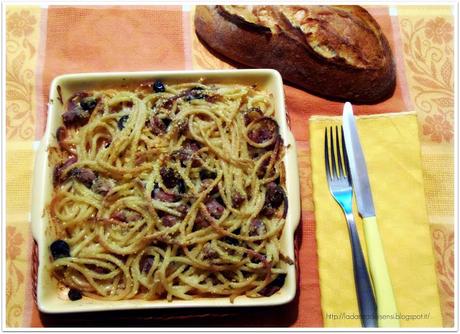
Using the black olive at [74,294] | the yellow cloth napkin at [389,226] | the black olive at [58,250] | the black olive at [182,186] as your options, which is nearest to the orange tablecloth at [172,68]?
the yellow cloth napkin at [389,226]

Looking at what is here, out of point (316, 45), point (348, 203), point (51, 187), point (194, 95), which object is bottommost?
point (348, 203)

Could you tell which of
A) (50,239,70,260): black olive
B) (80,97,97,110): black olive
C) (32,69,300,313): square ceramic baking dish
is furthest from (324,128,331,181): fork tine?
(50,239,70,260): black olive

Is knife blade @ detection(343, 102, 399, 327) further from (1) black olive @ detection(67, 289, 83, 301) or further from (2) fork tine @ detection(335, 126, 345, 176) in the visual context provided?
(1) black olive @ detection(67, 289, 83, 301)

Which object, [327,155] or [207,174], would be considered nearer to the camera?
[207,174]

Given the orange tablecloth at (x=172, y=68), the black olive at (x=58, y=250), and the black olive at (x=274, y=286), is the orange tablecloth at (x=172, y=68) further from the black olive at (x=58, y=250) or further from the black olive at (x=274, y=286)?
the black olive at (x=58, y=250)

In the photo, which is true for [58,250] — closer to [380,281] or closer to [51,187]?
[51,187]

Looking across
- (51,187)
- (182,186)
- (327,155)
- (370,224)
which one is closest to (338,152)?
(327,155)
